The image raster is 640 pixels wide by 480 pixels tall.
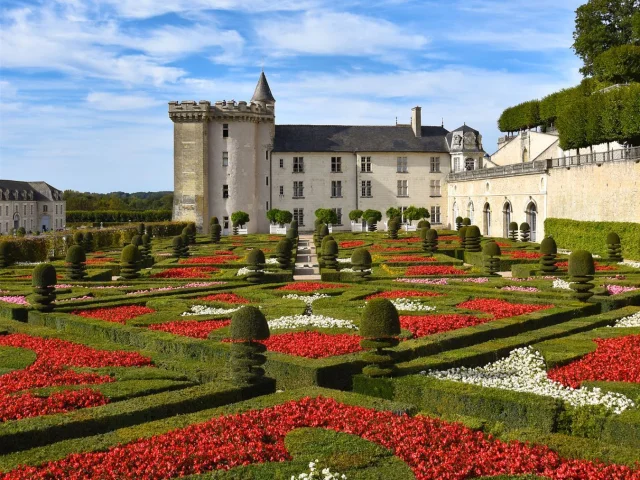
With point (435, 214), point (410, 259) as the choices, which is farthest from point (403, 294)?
point (435, 214)

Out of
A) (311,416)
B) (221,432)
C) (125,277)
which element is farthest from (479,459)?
(125,277)

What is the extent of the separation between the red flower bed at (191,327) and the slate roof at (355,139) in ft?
144

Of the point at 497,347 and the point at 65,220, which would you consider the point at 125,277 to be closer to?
the point at 497,347

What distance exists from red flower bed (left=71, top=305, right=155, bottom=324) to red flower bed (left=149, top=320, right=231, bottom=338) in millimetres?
1024

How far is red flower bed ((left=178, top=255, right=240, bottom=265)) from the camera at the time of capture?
2442 centimetres

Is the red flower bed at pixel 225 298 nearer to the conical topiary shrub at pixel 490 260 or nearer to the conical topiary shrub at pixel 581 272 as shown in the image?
the conical topiary shrub at pixel 581 272

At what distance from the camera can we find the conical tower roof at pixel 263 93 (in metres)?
57.0

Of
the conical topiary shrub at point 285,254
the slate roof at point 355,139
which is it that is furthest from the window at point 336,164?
the conical topiary shrub at point 285,254

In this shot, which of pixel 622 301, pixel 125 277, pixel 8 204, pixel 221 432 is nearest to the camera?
pixel 221 432

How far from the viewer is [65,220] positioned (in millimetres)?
81500

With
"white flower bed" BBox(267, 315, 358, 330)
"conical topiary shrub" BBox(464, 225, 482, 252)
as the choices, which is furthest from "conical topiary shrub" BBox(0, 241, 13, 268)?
"conical topiary shrub" BBox(464, 225, 482, 252)

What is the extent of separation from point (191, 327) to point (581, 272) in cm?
823

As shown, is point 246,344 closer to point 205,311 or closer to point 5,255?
point 205,311

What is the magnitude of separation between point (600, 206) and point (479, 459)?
2945 centimetres
